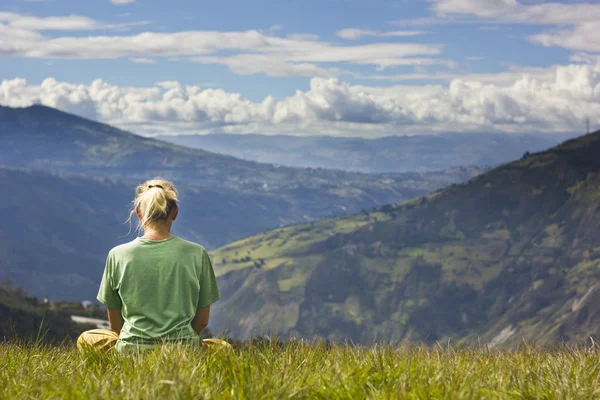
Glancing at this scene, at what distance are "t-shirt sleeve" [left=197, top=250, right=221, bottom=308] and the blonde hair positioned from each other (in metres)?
0.76

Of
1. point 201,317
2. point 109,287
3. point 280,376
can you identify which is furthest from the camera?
point 201,317

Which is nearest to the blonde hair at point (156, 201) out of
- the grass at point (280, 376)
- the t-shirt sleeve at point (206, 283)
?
the t-shirt sleeve at point (206, 283)

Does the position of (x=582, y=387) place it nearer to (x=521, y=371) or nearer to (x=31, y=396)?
(x=521, y=371)

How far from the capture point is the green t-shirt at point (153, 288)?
26.7ft

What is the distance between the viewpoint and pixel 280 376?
242 inches

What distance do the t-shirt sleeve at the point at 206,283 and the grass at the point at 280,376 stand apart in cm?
93

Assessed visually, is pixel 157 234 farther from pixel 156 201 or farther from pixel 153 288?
pixel 153 288

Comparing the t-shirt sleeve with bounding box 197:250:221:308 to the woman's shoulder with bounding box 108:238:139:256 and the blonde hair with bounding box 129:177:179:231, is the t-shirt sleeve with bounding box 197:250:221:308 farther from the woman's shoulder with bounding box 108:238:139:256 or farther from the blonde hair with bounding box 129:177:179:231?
the woman's shoulder with bounding box 108:238:139:256

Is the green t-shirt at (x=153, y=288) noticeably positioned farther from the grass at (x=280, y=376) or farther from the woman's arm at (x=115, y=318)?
the grass at (x=280, y=376)

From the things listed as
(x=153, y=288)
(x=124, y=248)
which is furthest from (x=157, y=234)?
(x=153, y=288)

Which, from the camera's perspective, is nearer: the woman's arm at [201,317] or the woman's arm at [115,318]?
the woman's arm at [115,318]

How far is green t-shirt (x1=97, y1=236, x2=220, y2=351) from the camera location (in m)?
8.12

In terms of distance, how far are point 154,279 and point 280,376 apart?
2679mm

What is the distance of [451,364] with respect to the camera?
25.0 feet
